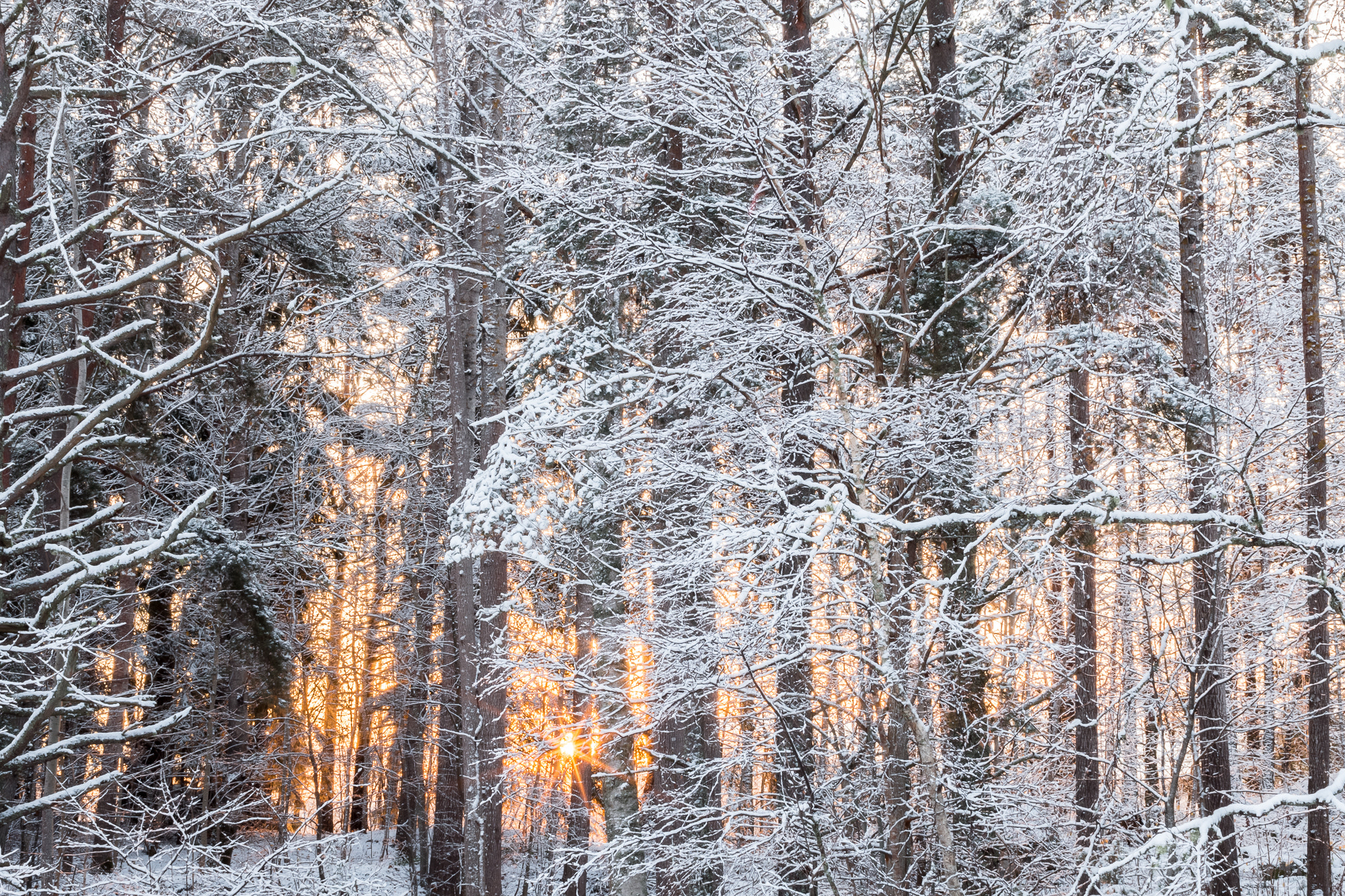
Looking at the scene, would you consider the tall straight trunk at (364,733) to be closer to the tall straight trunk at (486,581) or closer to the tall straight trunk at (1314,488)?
the tall straight trunk at (486,581)

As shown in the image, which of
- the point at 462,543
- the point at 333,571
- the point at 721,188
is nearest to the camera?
the point at 462,543

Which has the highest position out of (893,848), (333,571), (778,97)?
(778,97)

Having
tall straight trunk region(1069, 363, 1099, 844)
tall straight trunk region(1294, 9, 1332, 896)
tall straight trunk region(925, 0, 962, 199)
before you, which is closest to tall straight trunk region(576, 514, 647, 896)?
tall straight trunk region(925, 0, 962, 199)

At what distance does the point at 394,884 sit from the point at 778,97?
15.5m

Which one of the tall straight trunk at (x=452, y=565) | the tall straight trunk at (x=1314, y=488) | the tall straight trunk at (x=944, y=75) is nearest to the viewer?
the tall straight trunk at (x=944, y=75)

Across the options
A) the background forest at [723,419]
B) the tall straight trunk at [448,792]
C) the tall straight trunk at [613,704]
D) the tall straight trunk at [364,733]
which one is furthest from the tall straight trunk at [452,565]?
the tall straight trunk at [613,704]

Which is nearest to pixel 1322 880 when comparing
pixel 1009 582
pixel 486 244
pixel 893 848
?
pixel 893 848

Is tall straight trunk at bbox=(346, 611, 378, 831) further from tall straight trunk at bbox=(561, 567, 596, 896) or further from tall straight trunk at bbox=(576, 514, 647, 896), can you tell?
tall straight trunk at bbox=(576, 514, 647, 896)

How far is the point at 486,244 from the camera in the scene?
39.2ft

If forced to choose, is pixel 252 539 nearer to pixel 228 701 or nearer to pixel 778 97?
pixel 228 701

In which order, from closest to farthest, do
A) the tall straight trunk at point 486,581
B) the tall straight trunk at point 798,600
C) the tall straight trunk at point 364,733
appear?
the tall straight trunk at point 798,600 < the tall straight trunk at point 486,581 < the tall straight trunk at point 364,733

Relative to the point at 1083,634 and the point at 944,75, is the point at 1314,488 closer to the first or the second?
the point at 1083,634

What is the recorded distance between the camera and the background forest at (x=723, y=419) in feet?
14.5

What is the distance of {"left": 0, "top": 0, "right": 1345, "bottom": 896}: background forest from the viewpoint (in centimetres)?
441
